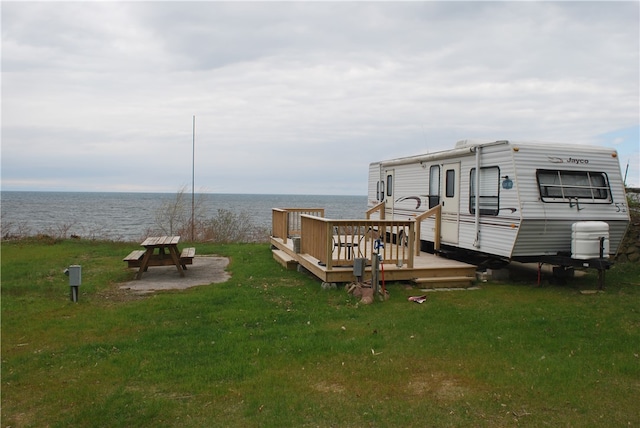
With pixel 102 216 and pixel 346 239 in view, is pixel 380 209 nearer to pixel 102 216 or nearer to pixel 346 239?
pixel 346 239

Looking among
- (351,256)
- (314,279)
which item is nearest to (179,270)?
(314,279)

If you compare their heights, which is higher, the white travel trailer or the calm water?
the white travel trailer

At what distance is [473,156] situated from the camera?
9672 millimetres

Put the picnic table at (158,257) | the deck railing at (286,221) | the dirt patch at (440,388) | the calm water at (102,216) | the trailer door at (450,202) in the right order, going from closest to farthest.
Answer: the dirt patch at (440,388), the picnic table at (158,257), the trailer door at (450,202), the deck railing at (286,221), the calm water at (102,216)

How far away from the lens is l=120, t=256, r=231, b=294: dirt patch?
8.95 m

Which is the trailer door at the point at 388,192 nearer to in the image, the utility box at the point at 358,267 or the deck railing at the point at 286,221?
the deck railing at the point at 286,221

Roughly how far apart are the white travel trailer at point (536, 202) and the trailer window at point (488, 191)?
0.02 meters

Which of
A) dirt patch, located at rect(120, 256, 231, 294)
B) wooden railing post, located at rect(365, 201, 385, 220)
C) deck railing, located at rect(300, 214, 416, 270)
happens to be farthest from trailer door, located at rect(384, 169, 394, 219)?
dirt patch, located at rect(120, 256, 231, 294)

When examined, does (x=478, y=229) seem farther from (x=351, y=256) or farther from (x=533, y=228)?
(x=351, y=256)

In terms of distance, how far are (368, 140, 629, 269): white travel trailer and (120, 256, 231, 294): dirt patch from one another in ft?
15.6

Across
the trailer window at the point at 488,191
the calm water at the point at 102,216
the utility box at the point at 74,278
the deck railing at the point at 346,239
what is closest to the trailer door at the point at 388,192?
the deck railing at the point at 346,239

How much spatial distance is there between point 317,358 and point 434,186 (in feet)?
22.1

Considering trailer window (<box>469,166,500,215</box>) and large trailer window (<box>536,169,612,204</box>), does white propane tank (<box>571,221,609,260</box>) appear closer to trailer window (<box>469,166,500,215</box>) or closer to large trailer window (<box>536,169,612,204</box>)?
large trailer window (<box>536,169,612,204</box>)

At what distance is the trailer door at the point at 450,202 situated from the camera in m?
10.2
